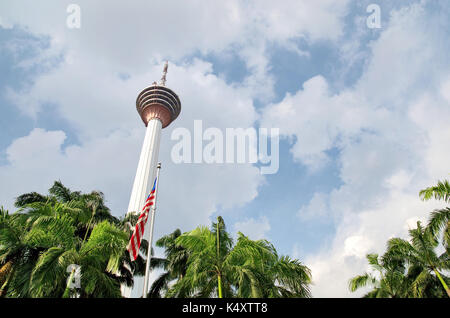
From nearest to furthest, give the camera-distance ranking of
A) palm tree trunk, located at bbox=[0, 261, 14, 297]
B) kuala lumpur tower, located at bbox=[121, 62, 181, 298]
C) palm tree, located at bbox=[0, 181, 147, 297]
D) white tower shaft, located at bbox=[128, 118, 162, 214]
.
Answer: palm tree, located at bbox=[0, 181, 147, 297], palm tree trunk, located at bbox=[0, 261, 14, 297], white tower shaft, located at bbox=[128, 118, 162, 214], kuala lumpur tower, located at bbox=[121, 62, 181, 298]

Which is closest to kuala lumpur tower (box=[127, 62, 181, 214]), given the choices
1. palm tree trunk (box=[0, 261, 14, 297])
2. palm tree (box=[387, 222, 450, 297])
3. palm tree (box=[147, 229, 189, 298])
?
palm tree (box=[147, 229, 189, 298])

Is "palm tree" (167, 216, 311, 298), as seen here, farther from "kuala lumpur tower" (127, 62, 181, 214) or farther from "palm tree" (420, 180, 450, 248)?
"kuala lumpur tower" (127, 62, 181, 214)

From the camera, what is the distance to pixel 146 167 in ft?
152

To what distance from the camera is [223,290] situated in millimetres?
14516

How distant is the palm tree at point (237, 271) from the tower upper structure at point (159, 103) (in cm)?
4351

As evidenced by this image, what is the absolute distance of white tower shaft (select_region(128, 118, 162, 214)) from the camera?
4250cm

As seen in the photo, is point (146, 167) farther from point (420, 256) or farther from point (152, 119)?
point (420, 256)

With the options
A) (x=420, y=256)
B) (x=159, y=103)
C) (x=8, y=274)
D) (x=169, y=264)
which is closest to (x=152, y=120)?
(x=159, y=103)

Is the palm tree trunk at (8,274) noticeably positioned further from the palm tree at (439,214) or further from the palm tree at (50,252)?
the palm tree at (439,214)

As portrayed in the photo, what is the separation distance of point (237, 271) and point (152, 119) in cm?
4524

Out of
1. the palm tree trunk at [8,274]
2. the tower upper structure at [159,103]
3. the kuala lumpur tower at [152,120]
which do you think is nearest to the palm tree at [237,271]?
the palm tree trunk at [8,274]
